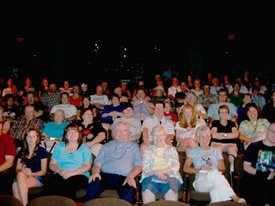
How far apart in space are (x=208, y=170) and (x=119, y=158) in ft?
3.69

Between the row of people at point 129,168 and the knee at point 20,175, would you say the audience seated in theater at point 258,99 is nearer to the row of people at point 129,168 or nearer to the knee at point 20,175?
the row of people at point 129,168

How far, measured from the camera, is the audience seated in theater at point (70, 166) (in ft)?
14.0

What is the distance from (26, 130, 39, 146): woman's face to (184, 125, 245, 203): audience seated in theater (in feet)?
6.36

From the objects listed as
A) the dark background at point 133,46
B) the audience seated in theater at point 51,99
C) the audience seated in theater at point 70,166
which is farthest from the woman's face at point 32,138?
the dark background at point 133,46

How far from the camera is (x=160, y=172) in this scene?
4219 mm

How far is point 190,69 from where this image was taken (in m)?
12.1

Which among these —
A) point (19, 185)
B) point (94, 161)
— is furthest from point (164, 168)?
point (19, 185)

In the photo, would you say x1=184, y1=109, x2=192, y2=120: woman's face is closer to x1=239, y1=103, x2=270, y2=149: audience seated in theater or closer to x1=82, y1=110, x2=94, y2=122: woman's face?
x1=239, y1=103, x2=270, y2=149: audience seated in theater

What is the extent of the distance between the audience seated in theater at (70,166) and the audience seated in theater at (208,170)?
1275 mm

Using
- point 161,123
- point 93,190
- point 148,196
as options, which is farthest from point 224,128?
point 93,190

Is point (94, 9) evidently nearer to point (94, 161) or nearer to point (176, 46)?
point (176, 46)

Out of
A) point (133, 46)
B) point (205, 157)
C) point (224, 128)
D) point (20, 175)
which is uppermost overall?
point (133, 46)

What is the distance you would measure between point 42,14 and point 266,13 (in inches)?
290

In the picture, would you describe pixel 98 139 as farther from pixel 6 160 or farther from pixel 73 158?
pixel 6 160
